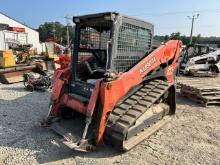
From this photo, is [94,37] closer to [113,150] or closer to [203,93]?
[113,150]

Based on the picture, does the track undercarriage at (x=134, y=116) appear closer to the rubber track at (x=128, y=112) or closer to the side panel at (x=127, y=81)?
the rubber track at (x=128, y=112)

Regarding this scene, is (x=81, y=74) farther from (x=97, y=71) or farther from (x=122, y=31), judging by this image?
(x=122, y=31)

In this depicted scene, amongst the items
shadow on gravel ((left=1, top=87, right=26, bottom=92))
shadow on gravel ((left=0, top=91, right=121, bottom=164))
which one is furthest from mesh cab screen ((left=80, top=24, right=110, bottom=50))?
shadow on gravel ((left=1, top=87, right=26, bottom=92))

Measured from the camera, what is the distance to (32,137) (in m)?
5.03

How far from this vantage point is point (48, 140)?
4898mm

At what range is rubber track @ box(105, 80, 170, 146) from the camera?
4297mm

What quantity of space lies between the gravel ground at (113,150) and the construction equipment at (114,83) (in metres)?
0.20

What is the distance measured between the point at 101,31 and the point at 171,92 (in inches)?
90.4

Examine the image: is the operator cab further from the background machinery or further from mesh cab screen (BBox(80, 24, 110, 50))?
the background machinery

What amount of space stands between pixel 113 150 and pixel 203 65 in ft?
38.1

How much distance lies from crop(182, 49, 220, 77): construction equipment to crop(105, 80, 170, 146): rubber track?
905 cm

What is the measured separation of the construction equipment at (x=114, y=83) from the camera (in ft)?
14.3

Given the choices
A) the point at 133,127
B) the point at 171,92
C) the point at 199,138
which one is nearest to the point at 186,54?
the point at 171,92

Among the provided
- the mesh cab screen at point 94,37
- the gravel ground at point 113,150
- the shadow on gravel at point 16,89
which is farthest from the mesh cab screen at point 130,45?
the shadow on gravel at point 16,89
